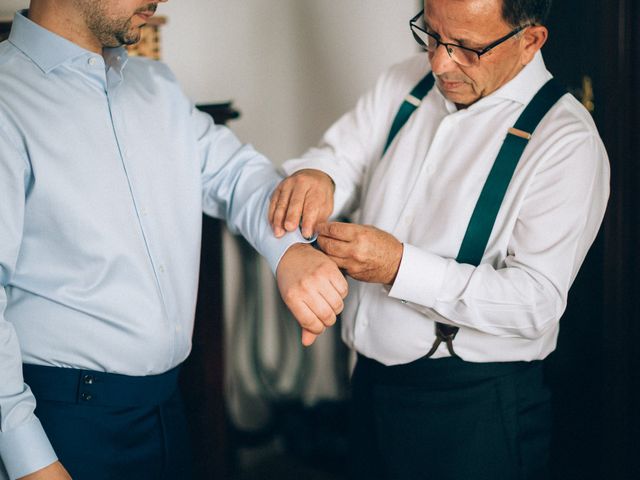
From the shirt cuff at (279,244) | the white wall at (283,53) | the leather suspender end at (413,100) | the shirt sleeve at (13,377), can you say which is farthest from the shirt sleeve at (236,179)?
the white wall at (283,53)

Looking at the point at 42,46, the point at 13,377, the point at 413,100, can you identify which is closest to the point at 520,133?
the point at 413,100

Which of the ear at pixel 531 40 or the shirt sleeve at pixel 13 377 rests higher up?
the ear at pixel 531 40

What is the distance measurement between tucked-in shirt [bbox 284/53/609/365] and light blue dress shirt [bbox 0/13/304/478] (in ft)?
1.01

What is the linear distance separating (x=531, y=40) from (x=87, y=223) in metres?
1.09

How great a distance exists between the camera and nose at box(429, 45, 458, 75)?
1.70 m

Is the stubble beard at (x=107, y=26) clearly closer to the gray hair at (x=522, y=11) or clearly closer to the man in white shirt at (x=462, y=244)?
the man in white shirt at (x=462, y=244)

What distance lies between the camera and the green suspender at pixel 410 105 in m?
1.94

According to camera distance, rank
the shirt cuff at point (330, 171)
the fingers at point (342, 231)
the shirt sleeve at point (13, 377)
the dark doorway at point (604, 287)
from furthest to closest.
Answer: the dark doorway at point (604, 287), the shirt cuff at point (330, 171), the fingers at point (342, 231), the shirt sleeve at point (13, 377)

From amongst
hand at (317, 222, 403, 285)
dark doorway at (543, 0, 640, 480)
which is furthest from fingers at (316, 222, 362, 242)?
dark doorway at (543, 0, 640, 480)

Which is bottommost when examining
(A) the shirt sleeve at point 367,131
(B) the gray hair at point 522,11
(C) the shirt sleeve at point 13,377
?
(C) the shirt sleeve at point 13,377

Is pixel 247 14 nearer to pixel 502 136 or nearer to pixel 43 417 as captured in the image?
pixel 502 136

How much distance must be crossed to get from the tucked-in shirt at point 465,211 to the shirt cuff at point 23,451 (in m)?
0.79

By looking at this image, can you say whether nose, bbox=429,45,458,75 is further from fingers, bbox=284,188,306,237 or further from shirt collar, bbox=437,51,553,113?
fingers, bbox=284,188,306,237

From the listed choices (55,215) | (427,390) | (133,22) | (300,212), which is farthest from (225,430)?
(133,22)
